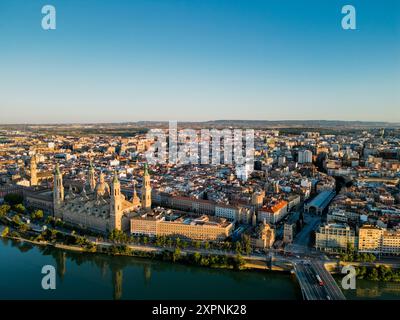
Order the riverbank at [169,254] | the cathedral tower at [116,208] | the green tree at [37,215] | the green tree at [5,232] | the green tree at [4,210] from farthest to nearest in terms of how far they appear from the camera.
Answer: the green tree at [4,210]
the green tree at [37,215]
the green tree at [5,232]
the cathedral tower at [116,208]
the riverbank at [169,254]

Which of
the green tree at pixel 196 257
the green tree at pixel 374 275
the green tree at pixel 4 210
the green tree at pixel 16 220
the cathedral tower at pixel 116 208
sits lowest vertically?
the green tree at pixel 374 275

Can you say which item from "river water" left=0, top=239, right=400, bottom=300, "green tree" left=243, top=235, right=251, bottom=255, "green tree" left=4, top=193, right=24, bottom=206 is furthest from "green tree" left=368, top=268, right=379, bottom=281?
"green tree" left=4, top=193, right=24, bottom=206

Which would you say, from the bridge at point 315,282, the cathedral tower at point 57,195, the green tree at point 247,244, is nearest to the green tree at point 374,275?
the bridge at point 315,282

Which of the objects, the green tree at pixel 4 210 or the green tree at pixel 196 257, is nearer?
the green tree at pixel 196 257

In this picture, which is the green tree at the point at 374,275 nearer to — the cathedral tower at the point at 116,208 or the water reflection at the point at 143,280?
the water reflection at the point at 143,280

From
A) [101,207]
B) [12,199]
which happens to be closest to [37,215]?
[101,207]

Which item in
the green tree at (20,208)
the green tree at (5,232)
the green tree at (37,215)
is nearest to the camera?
the green tree at (5,232)
